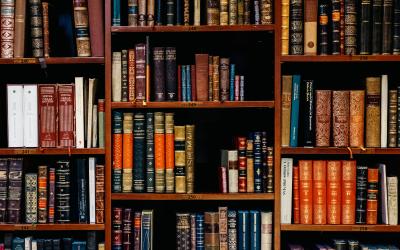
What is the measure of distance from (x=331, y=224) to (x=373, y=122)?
1.53 ft

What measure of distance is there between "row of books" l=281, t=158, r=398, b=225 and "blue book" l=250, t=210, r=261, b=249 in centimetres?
11

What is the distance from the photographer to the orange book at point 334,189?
211 centimetres

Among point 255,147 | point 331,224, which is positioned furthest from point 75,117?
point 331,224

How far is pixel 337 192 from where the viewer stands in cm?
211

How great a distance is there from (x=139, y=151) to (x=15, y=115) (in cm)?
55

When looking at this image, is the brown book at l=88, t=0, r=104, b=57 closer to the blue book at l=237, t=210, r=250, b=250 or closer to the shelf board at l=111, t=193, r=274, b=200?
the shelf board at l=111, t=193, r=274, b=200

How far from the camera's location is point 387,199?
2.10 meters

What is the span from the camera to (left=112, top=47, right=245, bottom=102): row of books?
6.97 feet

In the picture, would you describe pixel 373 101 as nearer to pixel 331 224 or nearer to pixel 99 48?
pixel 331 224


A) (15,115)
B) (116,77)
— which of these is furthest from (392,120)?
(15,115)

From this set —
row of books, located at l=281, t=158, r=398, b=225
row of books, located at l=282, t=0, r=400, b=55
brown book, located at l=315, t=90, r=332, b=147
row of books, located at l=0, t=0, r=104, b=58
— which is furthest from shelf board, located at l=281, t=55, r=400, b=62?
row of books, located at l=0, t=0, r=104, b=58

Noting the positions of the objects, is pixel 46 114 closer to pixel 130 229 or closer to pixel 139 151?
pixel 139 151

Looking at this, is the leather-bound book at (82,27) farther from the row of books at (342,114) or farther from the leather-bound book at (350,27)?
the leather-bound book at (350,27)

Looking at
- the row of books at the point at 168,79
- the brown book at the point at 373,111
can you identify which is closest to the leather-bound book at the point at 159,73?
the row of books at the point at 168,79
